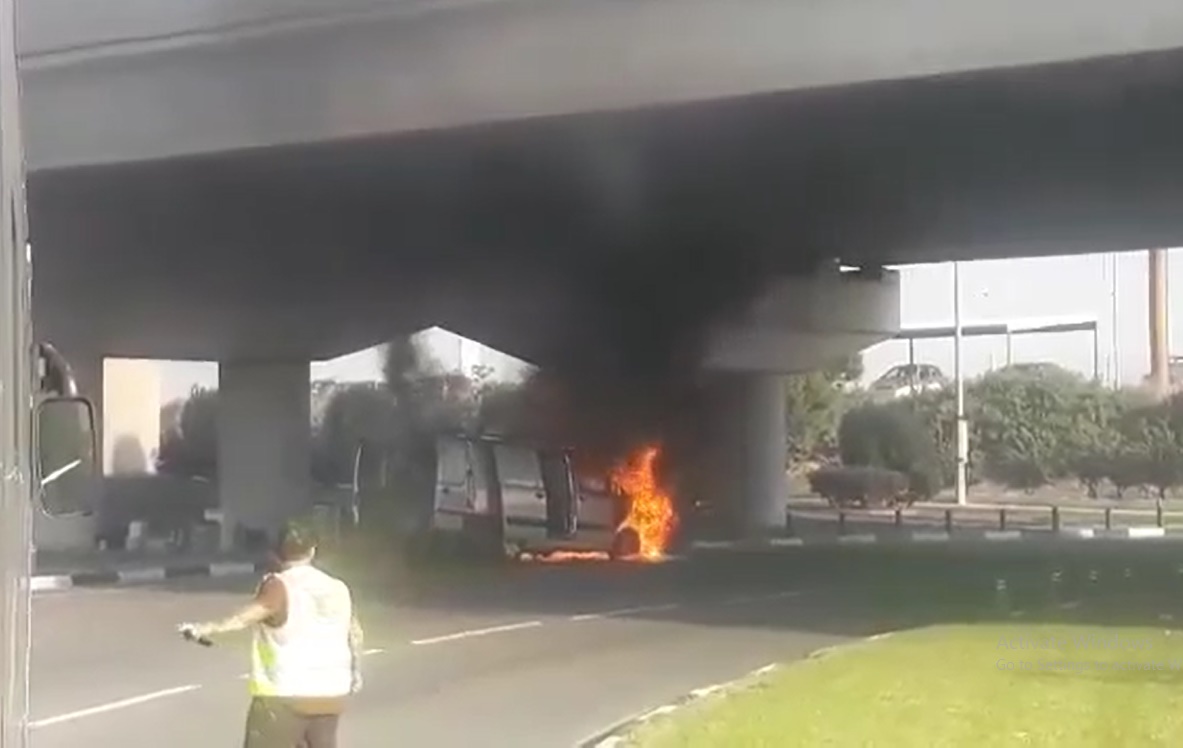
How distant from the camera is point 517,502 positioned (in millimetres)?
33438

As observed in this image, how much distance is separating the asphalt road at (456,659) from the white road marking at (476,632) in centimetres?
3

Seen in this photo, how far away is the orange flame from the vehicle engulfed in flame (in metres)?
0.05

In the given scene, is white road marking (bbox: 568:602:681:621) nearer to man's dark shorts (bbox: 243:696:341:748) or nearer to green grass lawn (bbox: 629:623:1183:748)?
green grass lawn (bbox: 629:623:1183:748)

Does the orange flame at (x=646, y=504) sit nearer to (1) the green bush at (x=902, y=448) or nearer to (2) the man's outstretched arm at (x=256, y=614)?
(1) the green bush at (x=902, y=448)

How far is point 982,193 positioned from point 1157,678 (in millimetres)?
14969

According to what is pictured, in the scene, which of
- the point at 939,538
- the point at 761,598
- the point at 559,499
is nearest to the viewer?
the point at 761,598

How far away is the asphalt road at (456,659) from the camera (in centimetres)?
1284

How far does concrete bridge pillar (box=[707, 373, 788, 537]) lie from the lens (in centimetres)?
4219

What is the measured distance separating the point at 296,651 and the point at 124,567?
23597 mm

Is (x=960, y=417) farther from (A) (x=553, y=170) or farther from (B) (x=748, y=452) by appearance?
(A) (x=553, y=170)

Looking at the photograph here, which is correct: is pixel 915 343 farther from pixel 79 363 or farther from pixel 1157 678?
pixel 1157 678

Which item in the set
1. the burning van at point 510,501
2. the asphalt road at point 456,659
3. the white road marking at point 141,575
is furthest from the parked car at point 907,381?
the white road marking at point 141,575

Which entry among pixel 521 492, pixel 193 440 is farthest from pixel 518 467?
pixel 193 440

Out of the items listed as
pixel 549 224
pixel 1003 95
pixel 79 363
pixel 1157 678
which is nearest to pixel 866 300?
pixel 549 224
